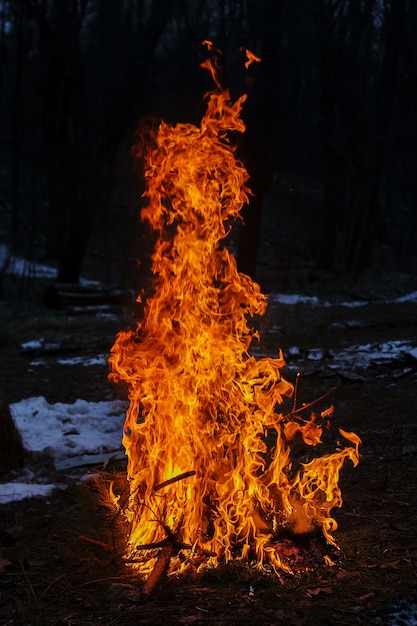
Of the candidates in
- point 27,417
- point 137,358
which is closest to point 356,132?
point 27,417

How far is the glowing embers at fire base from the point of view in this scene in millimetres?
4172

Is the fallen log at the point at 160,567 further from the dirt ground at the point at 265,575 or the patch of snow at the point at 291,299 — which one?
the patch of snow at the point at 291,299

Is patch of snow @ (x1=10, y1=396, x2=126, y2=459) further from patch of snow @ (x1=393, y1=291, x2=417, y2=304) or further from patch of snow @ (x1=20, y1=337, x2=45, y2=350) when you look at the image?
patch of snow @ (x1=393, y1=291, x2=417, y2=304)

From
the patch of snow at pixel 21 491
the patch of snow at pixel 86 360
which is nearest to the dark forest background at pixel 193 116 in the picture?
the patch of snow at pixel 86 360

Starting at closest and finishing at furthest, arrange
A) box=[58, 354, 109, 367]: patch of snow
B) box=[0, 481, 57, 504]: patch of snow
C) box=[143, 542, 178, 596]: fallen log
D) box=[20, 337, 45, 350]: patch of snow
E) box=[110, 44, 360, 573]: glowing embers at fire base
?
box=[143, 542, 178, 596]: fallen log < box=[110, 44, 360, 573]: glowing embers at fire base < box=[0, 481, 57, 504]: patch of snow < box=[58, 354, 109, 367]: patch of snow < box=[20, 337, 45, 350]: patch of snow

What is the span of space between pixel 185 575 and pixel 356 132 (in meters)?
18.4

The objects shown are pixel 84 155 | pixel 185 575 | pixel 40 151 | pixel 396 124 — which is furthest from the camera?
pixel 40 151

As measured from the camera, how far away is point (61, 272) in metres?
18.6

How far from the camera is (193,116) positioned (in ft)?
64.5

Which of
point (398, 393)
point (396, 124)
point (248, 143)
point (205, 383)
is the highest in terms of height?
point (396, 124)

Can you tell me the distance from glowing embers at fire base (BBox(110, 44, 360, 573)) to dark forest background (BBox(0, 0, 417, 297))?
8.18 metres

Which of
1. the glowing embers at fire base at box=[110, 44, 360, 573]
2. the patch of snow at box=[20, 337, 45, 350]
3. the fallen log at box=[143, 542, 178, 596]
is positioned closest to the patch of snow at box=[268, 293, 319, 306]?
the patch of snow at box=[20, 337, 45, 350]

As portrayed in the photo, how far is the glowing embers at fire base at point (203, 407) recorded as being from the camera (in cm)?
417

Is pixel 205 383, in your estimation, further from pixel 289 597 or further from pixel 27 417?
pixel 27 417
